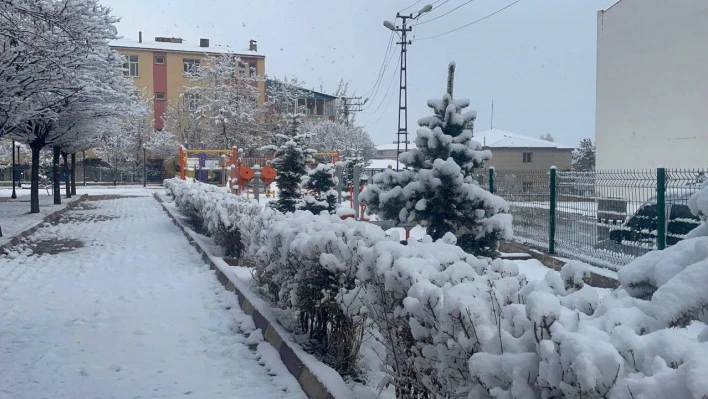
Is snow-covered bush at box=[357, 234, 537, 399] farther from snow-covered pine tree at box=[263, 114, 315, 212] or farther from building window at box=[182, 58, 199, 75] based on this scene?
building window at box=[182, 58, 199, 75]

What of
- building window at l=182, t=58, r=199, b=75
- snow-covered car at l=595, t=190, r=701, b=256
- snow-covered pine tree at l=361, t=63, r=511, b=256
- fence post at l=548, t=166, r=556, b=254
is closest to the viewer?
snow-covered pine tree at l=361, t=63, r=511, b=256

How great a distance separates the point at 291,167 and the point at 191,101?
171 feet

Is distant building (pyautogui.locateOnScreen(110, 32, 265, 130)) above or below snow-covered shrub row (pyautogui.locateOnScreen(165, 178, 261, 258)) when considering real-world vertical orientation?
above

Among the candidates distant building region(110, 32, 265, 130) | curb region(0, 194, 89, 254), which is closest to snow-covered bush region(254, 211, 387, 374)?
curb region(0, 194, 89, 254)

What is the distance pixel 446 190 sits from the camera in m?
8.00

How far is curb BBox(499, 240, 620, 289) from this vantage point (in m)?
10.0

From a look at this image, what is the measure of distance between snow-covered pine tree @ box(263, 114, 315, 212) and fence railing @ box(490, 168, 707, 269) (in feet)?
14.2

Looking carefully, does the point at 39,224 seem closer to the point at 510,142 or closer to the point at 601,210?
the point at 601,210

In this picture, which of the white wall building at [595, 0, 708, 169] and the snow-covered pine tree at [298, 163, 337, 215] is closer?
the snow-covered pine tree at [298, 163, 337, 215]

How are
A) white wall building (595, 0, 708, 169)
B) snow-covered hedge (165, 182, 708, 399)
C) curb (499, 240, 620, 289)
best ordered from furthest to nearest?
white wall building (595, 0, 708, 169), curb (499, 240, 620, 289), snow-covered hedge (165, 182, 708, 399)

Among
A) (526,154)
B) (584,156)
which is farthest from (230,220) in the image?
(584,156)

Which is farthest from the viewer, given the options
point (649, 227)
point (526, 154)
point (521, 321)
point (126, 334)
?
point (526, 154)

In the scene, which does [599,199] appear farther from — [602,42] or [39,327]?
[602,42]

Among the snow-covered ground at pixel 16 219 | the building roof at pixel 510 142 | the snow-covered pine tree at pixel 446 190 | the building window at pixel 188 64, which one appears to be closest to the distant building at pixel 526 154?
the building roof at pixel 510 142
